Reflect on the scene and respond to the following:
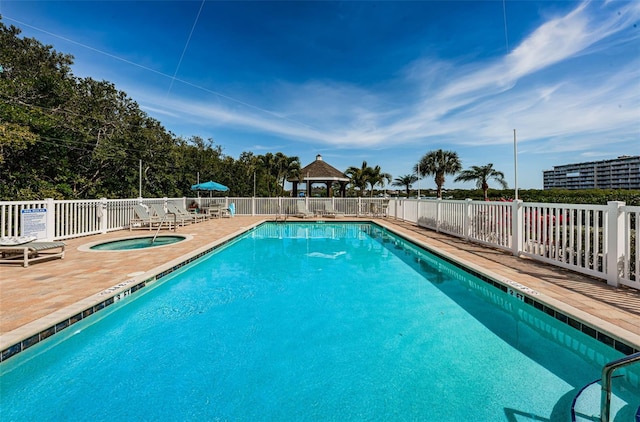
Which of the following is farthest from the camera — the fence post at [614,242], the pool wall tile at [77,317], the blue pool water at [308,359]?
the fence post at [614,242]

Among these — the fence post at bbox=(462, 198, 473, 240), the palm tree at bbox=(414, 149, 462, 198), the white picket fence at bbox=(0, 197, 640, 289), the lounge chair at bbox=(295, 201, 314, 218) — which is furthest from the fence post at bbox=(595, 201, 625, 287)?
the palm tree at bbox=(414, 149, 462, 198)

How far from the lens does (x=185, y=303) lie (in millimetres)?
4039

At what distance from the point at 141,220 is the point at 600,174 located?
180ft

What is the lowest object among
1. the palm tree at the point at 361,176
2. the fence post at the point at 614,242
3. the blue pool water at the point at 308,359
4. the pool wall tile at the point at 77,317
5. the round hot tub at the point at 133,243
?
the blue pool water at the point at 308,359

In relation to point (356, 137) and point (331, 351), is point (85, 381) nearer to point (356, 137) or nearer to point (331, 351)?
point (331, 351)

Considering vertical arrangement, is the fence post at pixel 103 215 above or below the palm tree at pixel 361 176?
below

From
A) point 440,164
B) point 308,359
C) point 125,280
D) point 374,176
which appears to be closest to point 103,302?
point 125,280

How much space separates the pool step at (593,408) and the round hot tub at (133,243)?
24.6 ft

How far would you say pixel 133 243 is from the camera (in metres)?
7.72

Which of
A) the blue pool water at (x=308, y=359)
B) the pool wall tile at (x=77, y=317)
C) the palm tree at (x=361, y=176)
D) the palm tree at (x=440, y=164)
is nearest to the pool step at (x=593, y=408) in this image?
the blue pool water at (x=308, y=359)

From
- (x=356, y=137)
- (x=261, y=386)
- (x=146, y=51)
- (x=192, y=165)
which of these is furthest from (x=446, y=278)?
(x=192, y=165)

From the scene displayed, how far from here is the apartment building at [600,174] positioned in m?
33.7

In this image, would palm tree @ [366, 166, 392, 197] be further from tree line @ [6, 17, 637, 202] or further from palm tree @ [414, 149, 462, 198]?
tree line @ [6, 17, 637, 202]

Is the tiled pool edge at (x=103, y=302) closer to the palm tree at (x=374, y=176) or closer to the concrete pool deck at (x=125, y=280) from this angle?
the concrete pool deck at (x=125, y=280)
